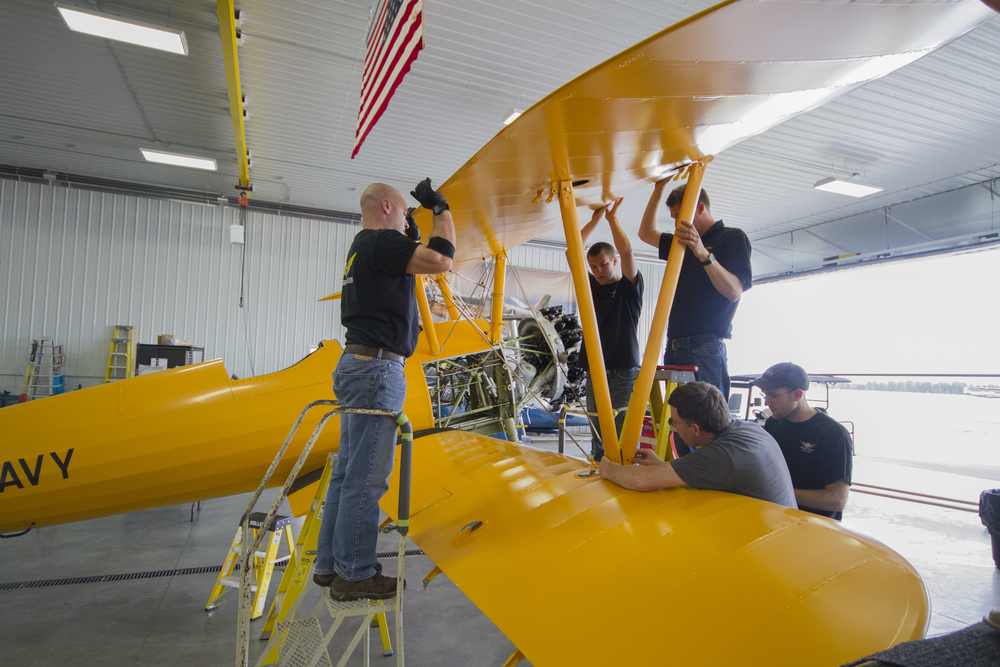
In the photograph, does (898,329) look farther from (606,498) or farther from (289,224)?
(289,224)

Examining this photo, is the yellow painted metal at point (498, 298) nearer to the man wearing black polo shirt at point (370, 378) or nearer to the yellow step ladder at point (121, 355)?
the man wearing black polo shirt at point (370, 378)

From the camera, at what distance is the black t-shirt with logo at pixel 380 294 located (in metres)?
2.15

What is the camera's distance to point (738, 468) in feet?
6.41

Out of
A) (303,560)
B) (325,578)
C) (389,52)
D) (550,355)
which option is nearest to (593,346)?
(325,578)

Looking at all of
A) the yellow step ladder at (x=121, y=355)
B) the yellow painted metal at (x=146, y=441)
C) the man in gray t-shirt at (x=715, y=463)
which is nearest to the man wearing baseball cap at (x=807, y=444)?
the man in gray t-shirt at (x=715, y=463)

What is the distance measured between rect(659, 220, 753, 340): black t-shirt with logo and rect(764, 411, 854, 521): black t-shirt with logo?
1.02 m

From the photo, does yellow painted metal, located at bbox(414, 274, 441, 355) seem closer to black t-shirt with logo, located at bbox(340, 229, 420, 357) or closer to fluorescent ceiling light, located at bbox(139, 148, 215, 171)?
black t-shirt with logo, located at bbox(340, 229, 420, 357)

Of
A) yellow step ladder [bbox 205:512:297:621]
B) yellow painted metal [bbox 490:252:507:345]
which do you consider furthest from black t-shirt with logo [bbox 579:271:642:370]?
yellow step ladder [bbox 205:512:297:621]

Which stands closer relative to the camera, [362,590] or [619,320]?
[362,590]

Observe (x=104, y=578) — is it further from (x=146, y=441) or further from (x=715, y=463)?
(x=715, y=463)

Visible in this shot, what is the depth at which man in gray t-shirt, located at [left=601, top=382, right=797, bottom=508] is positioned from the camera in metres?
1.96

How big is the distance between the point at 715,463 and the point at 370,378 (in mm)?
1458

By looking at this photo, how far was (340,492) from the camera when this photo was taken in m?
2.08

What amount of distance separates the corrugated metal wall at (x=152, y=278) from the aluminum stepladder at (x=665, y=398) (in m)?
12.0
